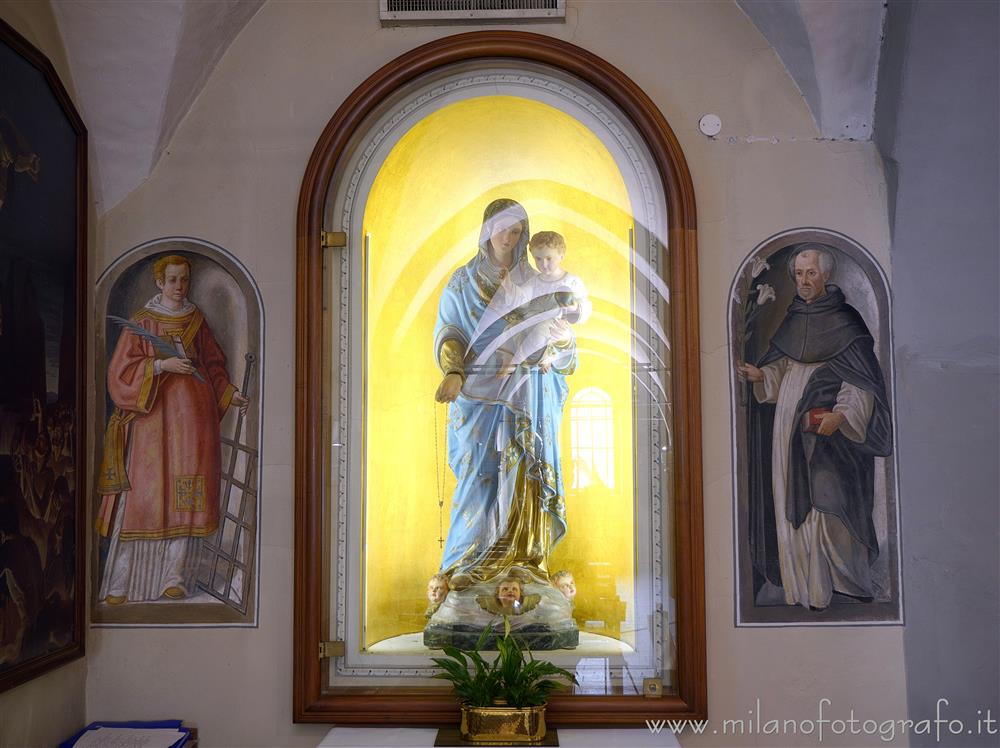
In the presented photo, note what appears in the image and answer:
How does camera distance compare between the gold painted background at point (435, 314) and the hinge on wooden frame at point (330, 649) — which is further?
the gold painted background at point (435, 314)

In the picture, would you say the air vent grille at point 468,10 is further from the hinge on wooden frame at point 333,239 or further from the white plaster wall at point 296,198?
the hinge on wooden frame at point 333,239

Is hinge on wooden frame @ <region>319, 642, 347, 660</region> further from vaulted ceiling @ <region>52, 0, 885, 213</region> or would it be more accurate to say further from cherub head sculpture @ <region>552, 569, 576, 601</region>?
vaulted ceiling @ <region>52, 0, 885, 213</region>

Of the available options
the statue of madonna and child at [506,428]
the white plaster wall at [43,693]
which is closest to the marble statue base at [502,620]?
the statue of madonna and child at [506,428]

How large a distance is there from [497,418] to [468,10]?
1363 millimetres

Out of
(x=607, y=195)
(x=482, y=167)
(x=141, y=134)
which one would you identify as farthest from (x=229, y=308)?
(x=607, y=195)

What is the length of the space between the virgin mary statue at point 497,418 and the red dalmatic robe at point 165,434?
2.48ft

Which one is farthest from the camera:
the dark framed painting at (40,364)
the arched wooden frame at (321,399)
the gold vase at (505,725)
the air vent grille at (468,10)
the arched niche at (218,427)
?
the air vent grille at (468,10)

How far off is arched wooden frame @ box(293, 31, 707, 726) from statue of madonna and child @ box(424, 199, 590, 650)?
0.87 ft

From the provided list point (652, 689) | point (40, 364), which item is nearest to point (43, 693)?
point (40, 364)

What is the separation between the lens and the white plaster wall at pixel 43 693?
300 cm

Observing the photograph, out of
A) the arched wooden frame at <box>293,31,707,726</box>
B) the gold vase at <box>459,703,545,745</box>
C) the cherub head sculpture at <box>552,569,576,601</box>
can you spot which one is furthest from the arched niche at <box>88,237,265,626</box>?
the cherub head sculpture at <box>552,569,576,601</box>

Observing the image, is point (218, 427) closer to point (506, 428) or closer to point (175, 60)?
point (506, 428)

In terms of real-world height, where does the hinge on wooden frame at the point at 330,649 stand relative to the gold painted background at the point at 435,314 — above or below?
below

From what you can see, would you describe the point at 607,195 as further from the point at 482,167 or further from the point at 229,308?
the point at 229,308
